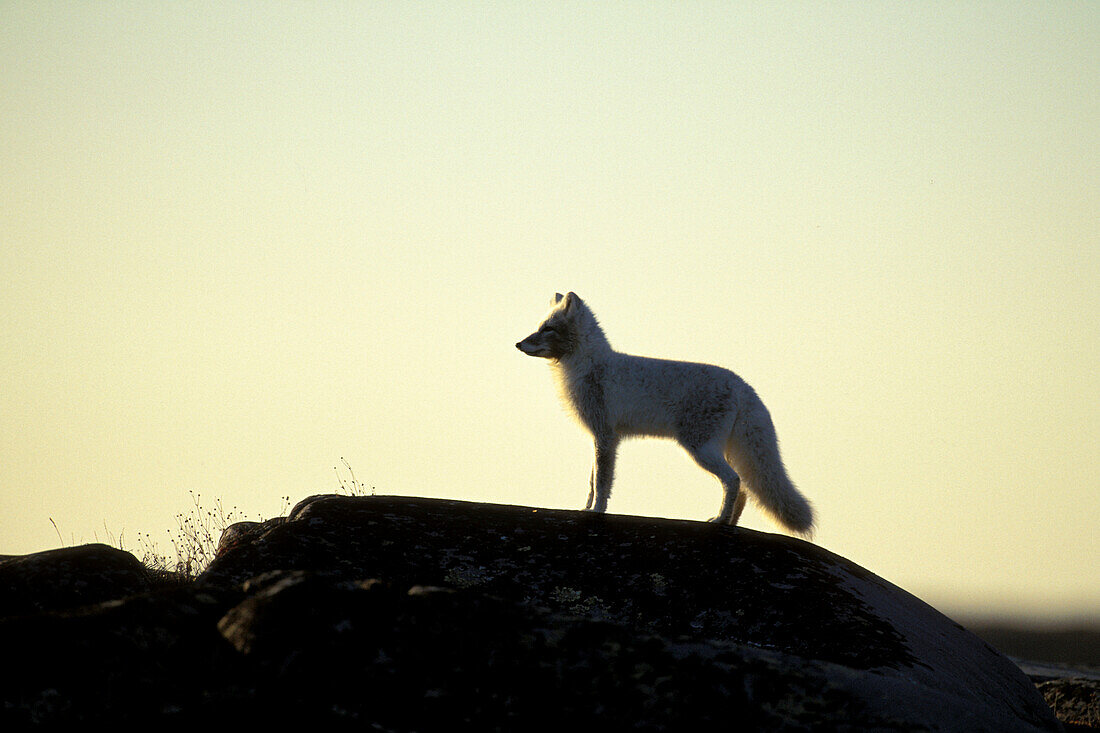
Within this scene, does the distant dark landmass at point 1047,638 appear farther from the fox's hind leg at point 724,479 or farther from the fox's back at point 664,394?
the fox's back at point 664,394

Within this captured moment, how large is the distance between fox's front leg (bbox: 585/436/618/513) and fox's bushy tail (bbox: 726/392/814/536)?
3.80 feet

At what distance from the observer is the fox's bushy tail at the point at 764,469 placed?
369 inches

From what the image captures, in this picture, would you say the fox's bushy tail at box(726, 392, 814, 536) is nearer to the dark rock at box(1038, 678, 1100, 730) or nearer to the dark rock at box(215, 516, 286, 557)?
the dark rock at box(1038, 678, 1100, 730)

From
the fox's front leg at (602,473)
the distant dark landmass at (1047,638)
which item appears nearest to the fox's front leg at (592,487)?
the fox's front leg at (602,473)

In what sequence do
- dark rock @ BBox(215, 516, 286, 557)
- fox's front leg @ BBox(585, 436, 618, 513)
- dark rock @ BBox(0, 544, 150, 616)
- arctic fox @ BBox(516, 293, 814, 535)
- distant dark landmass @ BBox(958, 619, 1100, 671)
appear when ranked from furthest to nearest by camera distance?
distant dark landmass @ BBox(958, 619, 1100, 671) → fox's front leg @ BBox(585, 436, 618, 513) → arctic fox @ BBox(516, 293, 814, 535) → dark rock @ BBox(215, 516, 286, 557) → dark rock @ BBox(0, 544, 150, 616)

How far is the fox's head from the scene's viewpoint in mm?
10508

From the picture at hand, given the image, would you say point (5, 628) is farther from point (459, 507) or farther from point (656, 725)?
point (459, 507)

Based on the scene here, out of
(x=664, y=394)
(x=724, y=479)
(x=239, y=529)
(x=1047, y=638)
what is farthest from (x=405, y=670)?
(x=1047, y=638)

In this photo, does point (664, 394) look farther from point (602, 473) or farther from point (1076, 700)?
point (1076, 700)

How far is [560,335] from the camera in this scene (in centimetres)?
1053

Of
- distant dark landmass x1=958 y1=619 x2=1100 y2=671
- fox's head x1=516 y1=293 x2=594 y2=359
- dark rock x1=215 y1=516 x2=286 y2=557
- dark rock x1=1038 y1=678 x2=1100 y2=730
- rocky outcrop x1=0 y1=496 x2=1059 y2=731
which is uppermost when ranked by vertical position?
fox's head x1=516 y1=293 x2=594 y2=359

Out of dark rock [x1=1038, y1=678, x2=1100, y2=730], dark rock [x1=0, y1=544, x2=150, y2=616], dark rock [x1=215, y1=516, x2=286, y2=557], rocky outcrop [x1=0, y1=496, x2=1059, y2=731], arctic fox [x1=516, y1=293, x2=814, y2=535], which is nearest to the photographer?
rocky outcrop [x1=0, y1=496, x2=1059, y2=731]

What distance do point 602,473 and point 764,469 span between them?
1548 mm

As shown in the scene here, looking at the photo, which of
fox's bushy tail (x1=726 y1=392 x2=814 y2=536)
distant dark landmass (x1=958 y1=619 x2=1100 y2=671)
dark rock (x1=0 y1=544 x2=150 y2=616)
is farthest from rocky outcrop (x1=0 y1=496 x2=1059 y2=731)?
distant dark landmass (x1=958 y1=619 x2=1100 y2=671)
